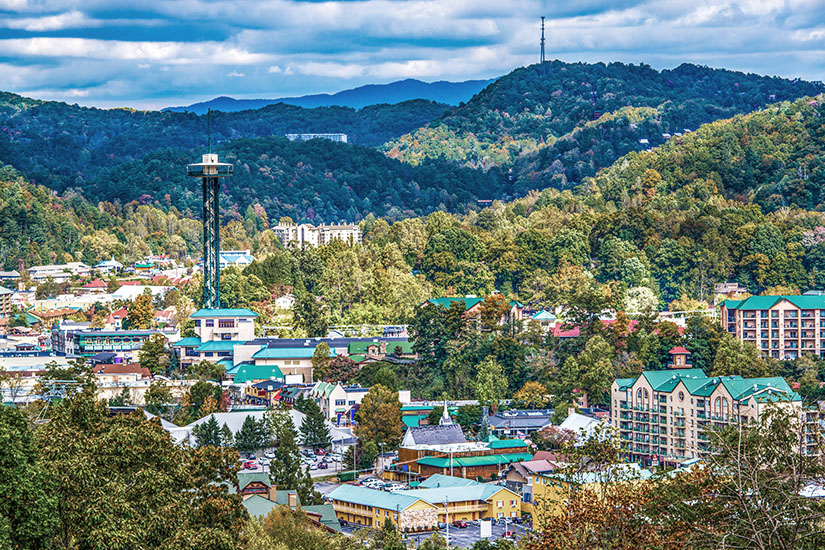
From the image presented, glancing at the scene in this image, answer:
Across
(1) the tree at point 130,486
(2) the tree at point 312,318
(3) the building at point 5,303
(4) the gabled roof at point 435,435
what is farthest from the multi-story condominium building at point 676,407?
(3) the building at point 5,303

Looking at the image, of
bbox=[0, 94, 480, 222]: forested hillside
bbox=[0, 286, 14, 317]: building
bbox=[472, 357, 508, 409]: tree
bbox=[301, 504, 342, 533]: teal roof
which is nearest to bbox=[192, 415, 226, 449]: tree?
bbox=[301, 504, 342, 533]: teal roof

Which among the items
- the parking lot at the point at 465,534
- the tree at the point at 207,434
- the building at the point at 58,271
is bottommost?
the parking lot at the point at 465,534

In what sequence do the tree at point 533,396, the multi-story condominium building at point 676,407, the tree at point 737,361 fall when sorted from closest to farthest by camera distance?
the multi-story condominium building at point 676,407 < the tree at point 737,361 < the tree at point 533,396

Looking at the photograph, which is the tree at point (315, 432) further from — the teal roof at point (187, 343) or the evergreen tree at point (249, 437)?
the teal roof at point (187, 343)

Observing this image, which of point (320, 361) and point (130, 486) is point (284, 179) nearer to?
point (320, 361)

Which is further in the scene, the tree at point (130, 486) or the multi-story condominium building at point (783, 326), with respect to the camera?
the multi-story condominium building at point (783, 326)

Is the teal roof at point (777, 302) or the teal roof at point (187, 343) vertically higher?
the teal roof at point (777, 302)

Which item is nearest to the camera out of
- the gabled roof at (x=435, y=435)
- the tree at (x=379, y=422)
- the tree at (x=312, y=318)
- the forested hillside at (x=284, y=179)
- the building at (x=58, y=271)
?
the gabled roof at (x=435, y=435)
